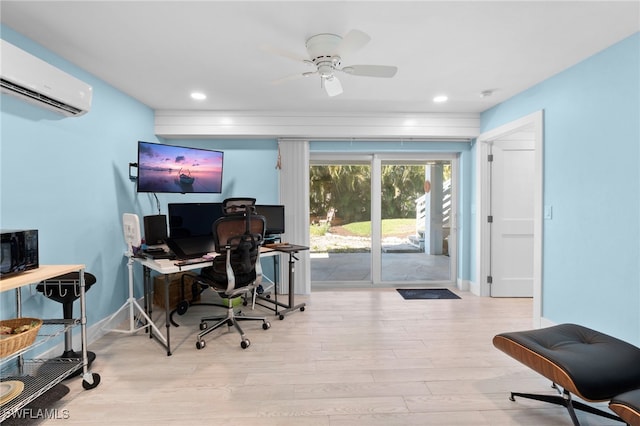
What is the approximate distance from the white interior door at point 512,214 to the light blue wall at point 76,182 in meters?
4.51

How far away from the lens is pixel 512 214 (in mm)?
4324

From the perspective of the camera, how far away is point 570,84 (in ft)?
9.31

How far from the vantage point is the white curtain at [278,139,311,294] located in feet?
14.8

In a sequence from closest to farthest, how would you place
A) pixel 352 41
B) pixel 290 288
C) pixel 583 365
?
1. pixel 583 365
2. pixel 352 41
3. pixel 290 288

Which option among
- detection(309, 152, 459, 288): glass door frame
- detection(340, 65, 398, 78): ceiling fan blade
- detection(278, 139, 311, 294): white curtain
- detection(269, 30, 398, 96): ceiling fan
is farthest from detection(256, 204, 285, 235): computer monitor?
detection(340, 65, 398, 78): ceiling fan blade

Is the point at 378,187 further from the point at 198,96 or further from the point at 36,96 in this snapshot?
the point at 36,96

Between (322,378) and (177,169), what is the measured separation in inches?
107

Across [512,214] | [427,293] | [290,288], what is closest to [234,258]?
[290,288]

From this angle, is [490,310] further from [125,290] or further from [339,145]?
[125,290]

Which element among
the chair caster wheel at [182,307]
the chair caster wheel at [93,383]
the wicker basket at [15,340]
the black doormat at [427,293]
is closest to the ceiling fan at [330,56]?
the wicker basket at [15,340]

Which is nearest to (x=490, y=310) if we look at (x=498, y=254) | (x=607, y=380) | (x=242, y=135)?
(x=498, y=254)

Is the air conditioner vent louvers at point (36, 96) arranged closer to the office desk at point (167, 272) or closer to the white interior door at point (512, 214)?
the office desk at point (167, 272)

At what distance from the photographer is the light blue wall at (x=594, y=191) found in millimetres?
2322

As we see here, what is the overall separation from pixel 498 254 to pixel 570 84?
228 cm
